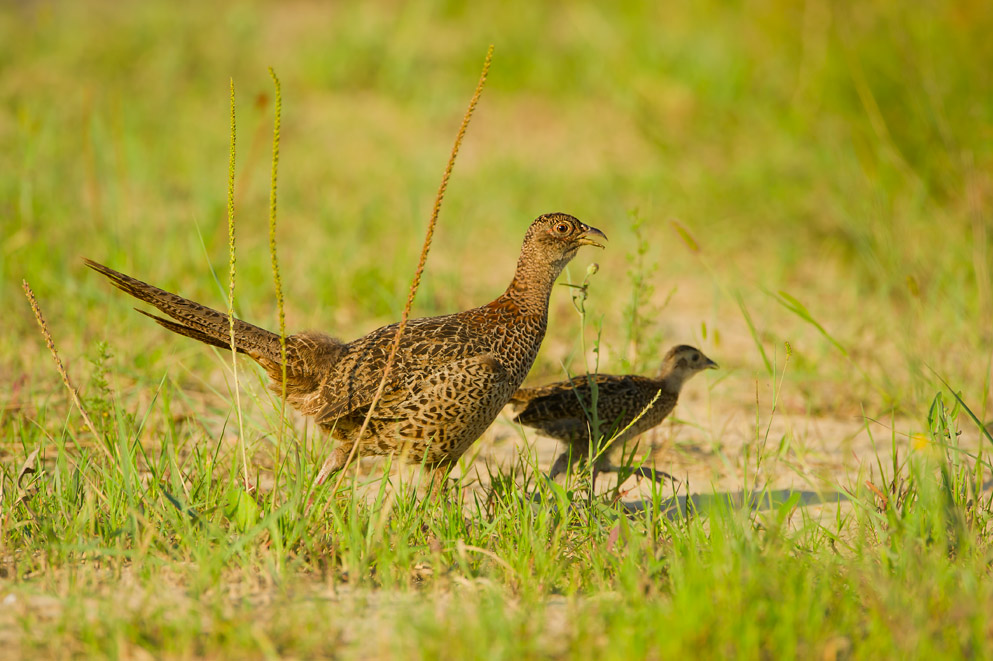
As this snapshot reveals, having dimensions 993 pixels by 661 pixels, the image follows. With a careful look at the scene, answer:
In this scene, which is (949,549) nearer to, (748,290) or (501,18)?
(748,290)

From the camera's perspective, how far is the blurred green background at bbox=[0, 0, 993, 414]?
6.31 metres

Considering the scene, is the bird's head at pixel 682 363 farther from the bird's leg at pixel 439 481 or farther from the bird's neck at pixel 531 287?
the bird's leg at pixel 439 481

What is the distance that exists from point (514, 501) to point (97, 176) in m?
6.37

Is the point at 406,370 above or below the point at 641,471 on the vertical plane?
above

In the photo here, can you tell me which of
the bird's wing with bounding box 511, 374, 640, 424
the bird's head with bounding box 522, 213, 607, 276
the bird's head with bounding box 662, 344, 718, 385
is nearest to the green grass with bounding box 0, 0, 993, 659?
the bird's head with bounding box 662, 344, 718, 385

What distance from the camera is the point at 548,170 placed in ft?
32.0

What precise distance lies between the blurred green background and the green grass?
1.5 inches

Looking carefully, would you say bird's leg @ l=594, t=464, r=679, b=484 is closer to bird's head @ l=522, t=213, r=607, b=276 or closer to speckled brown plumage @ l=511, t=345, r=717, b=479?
speckled brown plumage @ l=511, t=345, r=717, b=479

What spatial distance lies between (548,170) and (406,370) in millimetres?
5863

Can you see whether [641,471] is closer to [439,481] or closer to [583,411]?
[583,411]

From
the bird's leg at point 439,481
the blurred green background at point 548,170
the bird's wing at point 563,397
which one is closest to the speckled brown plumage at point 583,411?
the bird's wing at point 563,397

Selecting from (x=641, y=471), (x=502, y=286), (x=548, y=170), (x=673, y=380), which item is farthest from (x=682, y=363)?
(x=548, y=170)

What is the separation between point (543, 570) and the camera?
3.44 meters

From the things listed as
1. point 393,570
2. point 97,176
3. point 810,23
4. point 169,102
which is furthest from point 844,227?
A: point 169,102
